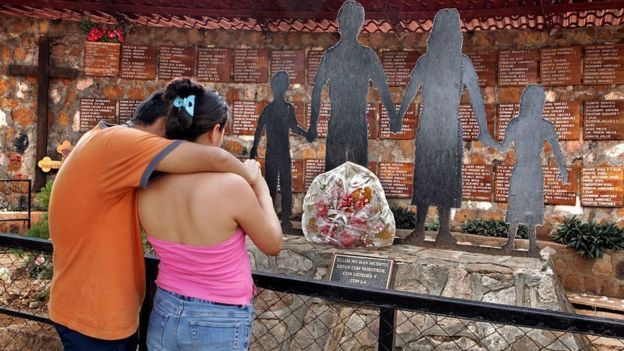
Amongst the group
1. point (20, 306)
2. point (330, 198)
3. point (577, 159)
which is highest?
point (577, 159)

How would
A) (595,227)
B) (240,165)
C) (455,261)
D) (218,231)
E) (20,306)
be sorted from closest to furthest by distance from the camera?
1. (218,231)
2. (240,165)
3. (455,261)
4. (20,306)
5. (595,227)

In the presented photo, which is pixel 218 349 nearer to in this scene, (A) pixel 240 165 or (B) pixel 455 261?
(A) pixel 240 165

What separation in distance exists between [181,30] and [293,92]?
1967 millimetres

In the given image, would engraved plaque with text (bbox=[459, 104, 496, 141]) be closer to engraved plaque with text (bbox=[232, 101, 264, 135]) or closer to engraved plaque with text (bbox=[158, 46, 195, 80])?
engraved plaque with text (bbox=[232, 101, 264, 135])

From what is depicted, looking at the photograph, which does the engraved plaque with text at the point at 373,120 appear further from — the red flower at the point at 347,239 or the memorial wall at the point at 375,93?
the red flower at the point at 347,239

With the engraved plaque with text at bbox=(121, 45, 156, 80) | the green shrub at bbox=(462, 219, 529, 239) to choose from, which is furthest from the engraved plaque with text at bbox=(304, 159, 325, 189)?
the engraved plaque with text at bbox=(121, 45, 156, 80)

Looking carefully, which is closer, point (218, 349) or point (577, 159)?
point (218, 349)

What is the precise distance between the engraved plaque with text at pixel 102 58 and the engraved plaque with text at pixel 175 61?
0.68 m

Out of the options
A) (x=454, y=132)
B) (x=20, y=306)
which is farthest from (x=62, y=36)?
(x=454, y=132)

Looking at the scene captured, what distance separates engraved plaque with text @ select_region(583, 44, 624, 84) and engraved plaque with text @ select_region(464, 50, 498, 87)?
107 cm

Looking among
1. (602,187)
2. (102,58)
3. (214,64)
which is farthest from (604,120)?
(102,58)

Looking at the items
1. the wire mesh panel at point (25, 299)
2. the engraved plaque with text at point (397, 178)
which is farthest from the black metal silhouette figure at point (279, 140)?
the engraved plaque with text at point (397, 178)

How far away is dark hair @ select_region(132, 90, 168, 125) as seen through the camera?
1708 mm

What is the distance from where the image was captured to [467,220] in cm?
717
